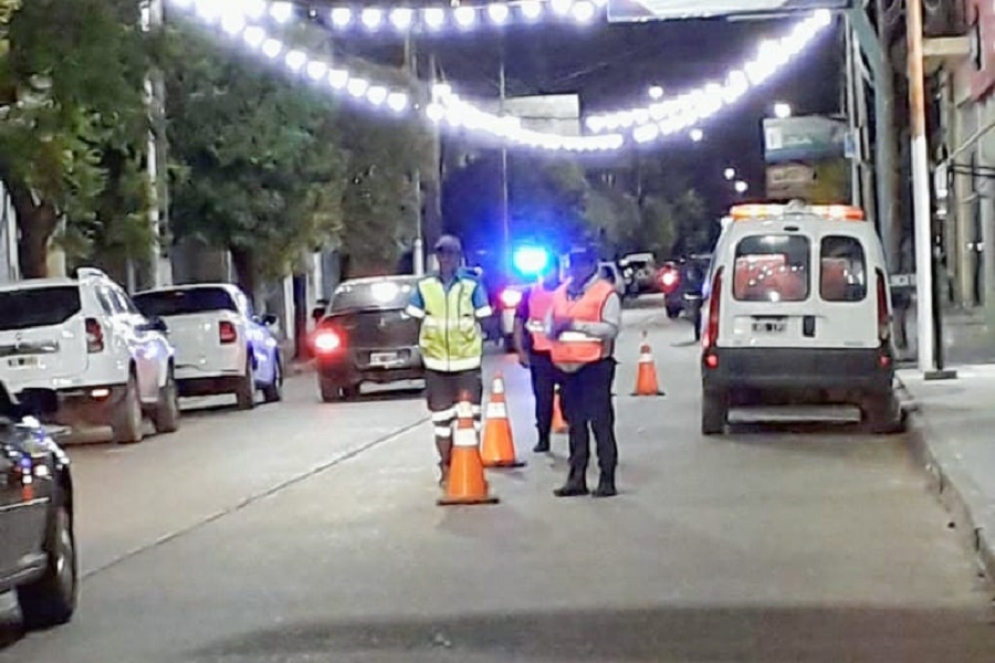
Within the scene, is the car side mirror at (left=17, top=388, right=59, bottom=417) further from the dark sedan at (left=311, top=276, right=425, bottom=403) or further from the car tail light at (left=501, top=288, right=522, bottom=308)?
the car tail light at (left=501, top=288, right=522, bottom=308)

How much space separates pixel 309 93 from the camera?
37.7 metres

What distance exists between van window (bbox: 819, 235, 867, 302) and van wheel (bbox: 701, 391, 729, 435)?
1389 mm

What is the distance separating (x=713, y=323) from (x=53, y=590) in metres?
9.97

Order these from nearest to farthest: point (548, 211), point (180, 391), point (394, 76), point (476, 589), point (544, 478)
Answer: point (476, 589)
point (544, 478)
point (180, 391)
point (394, 76)
point (548, 211)

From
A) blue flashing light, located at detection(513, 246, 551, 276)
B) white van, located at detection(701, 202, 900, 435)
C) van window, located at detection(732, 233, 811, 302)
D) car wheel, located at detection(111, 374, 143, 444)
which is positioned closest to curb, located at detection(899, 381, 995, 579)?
white van, located at detection(701, 202, 900, 435)

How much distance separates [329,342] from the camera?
2641 cm

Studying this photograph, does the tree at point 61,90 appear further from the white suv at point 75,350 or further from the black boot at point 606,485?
the black boot at point 606,485

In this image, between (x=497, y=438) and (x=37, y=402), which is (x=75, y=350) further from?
(x=37, y=402)

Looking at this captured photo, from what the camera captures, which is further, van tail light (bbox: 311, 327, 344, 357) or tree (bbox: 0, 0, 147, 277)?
van tail light (bbox: 311, 327, 344, 357)

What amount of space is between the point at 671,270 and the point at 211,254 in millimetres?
15145

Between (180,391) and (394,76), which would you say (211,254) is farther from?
(180,391)

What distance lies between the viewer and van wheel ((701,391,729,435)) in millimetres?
19625

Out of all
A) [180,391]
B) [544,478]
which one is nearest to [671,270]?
[180,391]

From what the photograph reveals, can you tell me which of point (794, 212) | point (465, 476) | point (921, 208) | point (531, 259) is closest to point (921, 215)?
point (921, 208)
